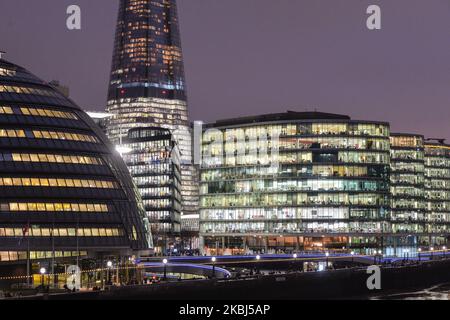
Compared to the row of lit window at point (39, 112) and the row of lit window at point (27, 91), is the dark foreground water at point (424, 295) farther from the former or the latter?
the row of lit window at point (27, 91)

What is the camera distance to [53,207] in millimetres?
103000

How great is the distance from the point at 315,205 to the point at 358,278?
65.2 m

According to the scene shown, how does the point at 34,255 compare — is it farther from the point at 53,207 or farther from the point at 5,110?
the point at 5,110

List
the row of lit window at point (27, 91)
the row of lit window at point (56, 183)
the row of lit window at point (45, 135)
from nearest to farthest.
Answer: the row of lit window at point (56, 183) → the row of lit window at point (45, 135) → the row of lit window at point (27, 91)

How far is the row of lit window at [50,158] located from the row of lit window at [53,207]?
224 inches

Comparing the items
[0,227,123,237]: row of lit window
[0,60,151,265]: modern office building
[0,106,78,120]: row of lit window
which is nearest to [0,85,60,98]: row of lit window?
[0,60,151,265]: modern office building

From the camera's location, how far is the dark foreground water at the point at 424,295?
13490 cm

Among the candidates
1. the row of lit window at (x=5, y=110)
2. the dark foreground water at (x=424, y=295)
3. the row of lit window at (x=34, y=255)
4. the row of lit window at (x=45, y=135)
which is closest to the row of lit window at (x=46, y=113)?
the row of lit window at (x=5, y=110)

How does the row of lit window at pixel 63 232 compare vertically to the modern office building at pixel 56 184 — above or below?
below

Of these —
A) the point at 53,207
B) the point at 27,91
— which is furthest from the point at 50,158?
the point at 27,91

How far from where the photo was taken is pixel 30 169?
104 m

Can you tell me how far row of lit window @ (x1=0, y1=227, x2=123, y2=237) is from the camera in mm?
99062

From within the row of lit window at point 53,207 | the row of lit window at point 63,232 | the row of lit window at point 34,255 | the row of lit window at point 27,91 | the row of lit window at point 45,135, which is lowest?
the row of lit window at point 34,255
